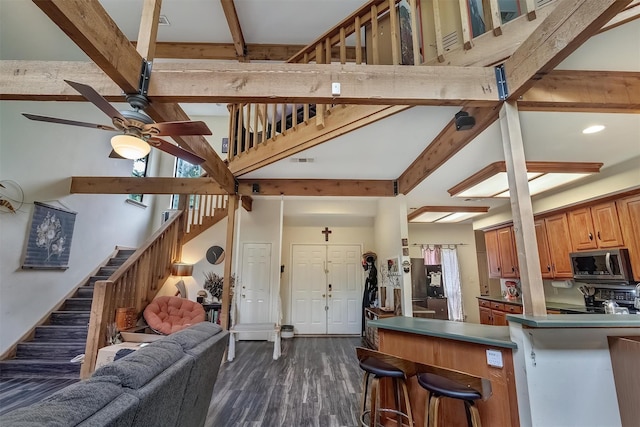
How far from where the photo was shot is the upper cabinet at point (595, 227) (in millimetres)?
3445

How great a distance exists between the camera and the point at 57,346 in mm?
3912

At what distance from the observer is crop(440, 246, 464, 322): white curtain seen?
6.81m

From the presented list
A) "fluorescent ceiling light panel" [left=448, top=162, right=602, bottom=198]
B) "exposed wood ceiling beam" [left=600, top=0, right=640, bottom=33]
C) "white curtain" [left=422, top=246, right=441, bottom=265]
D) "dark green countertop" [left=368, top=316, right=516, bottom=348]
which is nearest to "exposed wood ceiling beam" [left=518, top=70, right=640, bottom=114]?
"exposed wood ceiling beam" [left=600, top=0, right=640, bottom=33]

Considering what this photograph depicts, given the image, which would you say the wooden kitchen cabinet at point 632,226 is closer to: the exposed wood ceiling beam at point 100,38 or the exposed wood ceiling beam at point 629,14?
the exposed wood ceiling beam at point 629,14

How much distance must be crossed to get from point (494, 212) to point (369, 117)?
4192 mm

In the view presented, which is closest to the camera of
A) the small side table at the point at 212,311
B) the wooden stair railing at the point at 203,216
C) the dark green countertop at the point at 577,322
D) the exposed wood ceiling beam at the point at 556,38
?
the exposed wood ceiling beam at the point at 556,38

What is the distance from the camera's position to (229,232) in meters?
4.58

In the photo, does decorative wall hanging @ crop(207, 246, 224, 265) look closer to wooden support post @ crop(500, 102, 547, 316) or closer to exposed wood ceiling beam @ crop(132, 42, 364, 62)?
exposed wood ceiling beam @ crop(132, 42, 364, 62)

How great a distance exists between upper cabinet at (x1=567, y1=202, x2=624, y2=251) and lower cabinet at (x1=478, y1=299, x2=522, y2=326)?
129 centimetres

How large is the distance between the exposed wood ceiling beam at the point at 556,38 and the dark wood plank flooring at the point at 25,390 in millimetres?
5162

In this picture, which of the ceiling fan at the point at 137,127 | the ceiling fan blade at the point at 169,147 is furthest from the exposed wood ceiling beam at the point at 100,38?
the ceiling fan blade at the point at 169,147

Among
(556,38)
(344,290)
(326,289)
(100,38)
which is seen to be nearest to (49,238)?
(100,38)

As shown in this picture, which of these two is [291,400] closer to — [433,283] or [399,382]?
[399,382]

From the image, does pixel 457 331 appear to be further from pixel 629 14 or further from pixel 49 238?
pixel 49 238
